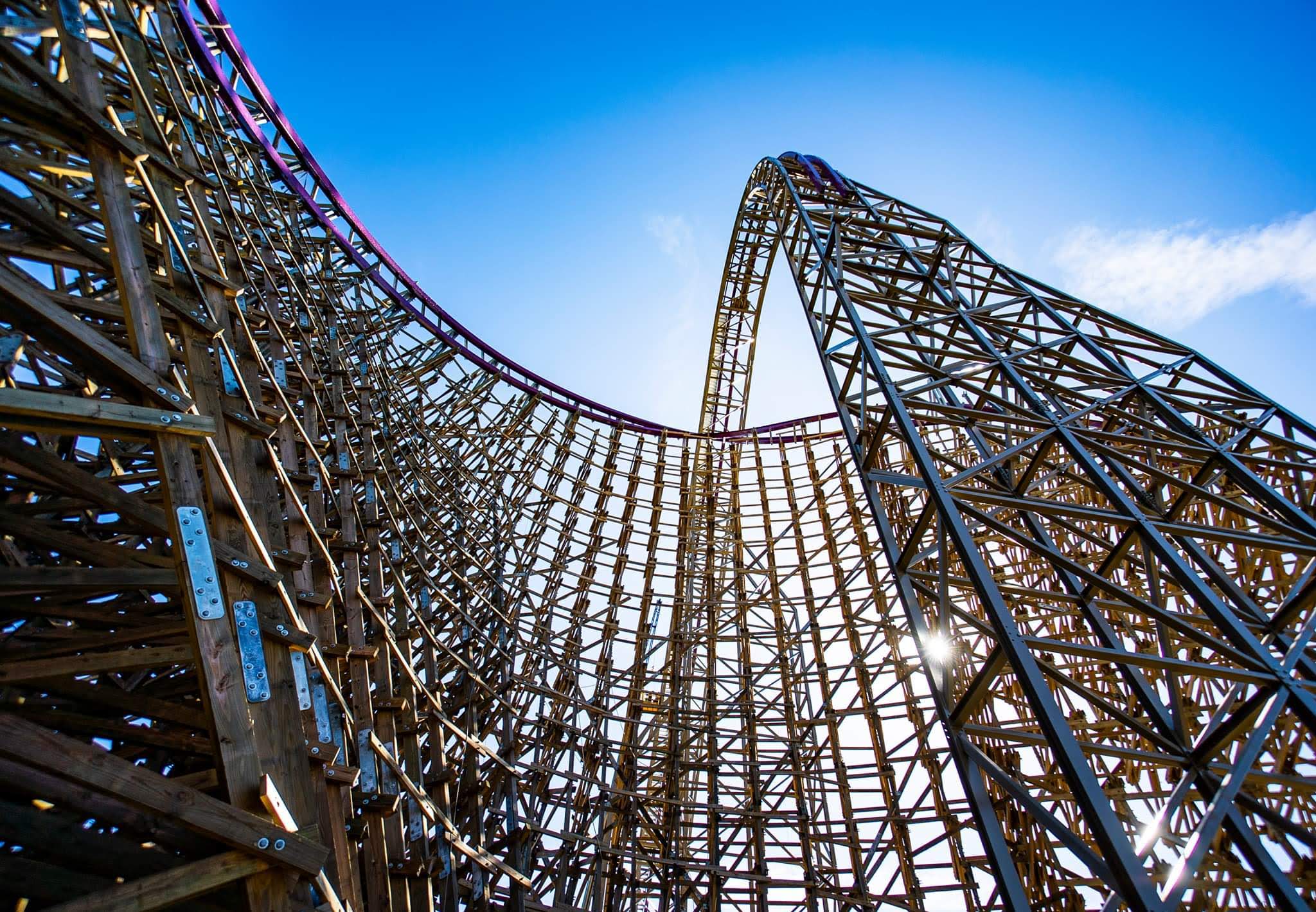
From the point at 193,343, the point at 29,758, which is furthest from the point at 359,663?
the point at 29,758

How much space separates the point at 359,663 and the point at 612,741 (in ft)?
21.6

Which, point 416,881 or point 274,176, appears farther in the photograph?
point 274,176

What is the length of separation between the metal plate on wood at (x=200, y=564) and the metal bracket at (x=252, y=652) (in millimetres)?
213

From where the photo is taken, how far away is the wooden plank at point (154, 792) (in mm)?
2947

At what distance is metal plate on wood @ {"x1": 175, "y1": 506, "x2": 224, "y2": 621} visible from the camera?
12.3 feet

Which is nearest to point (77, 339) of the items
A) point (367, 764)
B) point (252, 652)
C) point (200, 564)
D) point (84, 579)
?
point (200, 564)

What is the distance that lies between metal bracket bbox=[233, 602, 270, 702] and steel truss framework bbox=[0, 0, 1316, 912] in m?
0.02

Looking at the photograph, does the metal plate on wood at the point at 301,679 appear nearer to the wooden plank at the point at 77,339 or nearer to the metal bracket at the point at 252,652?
the metal bracket at the point at 252,652

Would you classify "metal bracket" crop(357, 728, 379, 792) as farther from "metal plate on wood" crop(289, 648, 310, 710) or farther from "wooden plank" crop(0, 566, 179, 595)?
"wooden plank" crop(0, 566, 179, 595)

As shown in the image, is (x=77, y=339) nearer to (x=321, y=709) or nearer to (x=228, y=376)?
(x=228, y=376)

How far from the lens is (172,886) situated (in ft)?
10.2

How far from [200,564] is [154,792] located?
1.08 metres

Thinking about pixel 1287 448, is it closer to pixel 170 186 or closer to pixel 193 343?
A: pixel 193 343

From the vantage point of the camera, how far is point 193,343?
198 inches
